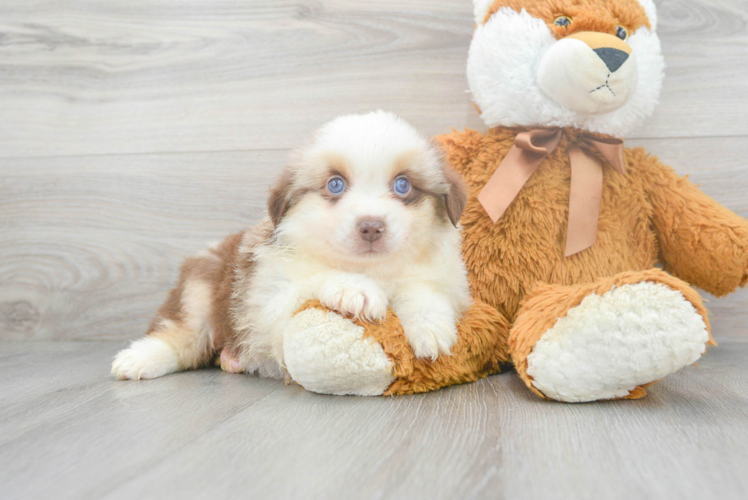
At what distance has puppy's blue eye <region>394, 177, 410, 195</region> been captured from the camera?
1311 millimetres

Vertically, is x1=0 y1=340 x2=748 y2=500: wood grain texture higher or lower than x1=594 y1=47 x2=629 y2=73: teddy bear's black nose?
lower

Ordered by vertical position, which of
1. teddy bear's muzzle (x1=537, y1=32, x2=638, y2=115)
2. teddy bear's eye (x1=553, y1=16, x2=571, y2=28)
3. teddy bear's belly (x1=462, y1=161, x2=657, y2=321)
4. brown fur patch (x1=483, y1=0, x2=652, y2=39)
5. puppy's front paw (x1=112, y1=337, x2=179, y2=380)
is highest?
brown fur patch (x1=483, y1=0, x2=652, y2=39)

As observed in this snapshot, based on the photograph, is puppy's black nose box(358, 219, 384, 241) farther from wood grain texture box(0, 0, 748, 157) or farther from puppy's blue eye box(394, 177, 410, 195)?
wood grain texture box(0, 0, 748, 157)

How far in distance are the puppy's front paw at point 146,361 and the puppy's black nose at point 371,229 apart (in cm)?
74

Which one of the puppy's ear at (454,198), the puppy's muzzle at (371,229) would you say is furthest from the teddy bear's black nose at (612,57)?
the puppy's muzzle at (371,229)

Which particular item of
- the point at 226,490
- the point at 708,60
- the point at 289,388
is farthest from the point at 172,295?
the point at 708,60

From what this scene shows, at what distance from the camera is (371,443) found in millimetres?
955

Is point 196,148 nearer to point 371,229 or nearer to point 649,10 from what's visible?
point 371,229

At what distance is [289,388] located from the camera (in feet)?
4.51

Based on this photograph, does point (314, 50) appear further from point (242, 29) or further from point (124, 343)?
point (124, 343)

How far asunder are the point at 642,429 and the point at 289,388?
0.79m

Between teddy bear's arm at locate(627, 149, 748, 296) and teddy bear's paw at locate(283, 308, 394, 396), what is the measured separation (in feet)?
3.21

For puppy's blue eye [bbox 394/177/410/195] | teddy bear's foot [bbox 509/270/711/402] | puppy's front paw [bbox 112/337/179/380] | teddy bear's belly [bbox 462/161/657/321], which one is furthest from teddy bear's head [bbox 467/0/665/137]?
puppy's front paw [bbox 112/337/179/380]

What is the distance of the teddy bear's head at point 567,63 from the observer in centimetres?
143
